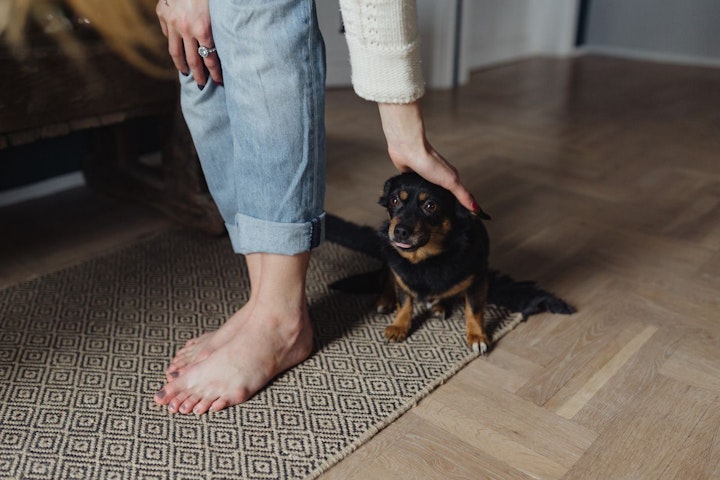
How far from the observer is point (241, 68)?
873 mm

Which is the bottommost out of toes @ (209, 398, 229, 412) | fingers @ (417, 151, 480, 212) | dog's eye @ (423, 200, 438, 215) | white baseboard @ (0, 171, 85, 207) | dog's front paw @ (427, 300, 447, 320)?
white baseboard @ (0, 171, 85, 207)

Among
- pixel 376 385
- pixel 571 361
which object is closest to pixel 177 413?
pixel 376 385

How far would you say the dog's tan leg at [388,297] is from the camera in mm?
1229

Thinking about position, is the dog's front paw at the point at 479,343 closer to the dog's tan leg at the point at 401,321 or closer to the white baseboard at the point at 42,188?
the dog's tan leg at the point at 401,321

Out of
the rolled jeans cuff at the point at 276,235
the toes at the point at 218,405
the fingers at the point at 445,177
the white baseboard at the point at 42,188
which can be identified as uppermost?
the fingers at the point at 445,177

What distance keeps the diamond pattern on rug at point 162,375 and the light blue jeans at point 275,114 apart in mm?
236

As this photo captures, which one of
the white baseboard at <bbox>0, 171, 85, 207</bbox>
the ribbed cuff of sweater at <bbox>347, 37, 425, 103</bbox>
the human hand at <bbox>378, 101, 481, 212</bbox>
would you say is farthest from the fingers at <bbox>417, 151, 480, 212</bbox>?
the white baseboard at <bbox>0, 171, 85, 207</bbox>

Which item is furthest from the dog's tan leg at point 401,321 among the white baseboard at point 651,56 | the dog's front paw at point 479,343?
the white baseboard at point 651,56

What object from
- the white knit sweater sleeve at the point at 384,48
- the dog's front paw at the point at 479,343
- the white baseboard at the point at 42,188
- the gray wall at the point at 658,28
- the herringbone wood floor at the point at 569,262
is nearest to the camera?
the white knit sweater sleeve at the point at 384,48

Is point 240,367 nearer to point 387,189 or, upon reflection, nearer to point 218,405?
point 218,405

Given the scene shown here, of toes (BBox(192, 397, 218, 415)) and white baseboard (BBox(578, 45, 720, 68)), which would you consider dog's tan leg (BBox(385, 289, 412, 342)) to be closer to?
toes (BBox(192, 397, 218, 415))

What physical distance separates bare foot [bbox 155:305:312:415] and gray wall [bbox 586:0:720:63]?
345 centimetres

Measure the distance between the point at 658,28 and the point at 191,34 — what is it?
11.5 feet

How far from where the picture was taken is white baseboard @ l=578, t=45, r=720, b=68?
12.0ft
